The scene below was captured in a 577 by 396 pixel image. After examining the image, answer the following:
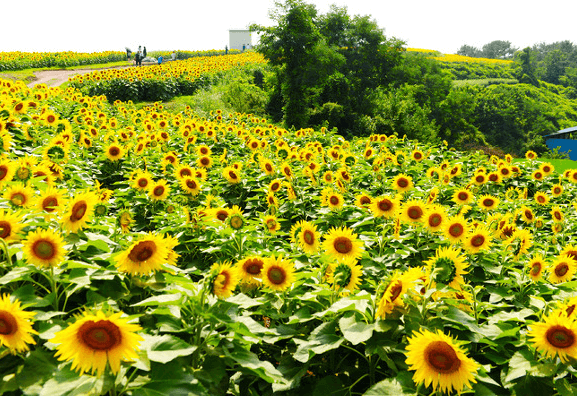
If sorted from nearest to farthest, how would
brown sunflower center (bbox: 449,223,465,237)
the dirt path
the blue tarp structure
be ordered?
brown sunflower center (bbox: 449,223,465,237), the dirt path, the blue tarp structure

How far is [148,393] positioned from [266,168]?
4.56m

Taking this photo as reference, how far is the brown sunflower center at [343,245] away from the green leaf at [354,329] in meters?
0.68

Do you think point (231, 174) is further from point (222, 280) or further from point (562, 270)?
point (562, 270)

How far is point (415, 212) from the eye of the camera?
3.51 meters

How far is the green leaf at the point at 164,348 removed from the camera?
4.74 feet

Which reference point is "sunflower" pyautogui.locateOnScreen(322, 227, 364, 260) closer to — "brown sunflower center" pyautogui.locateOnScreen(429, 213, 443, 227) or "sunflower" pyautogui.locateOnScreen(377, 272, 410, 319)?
"sunflower" pyautogui.locateOnScreen(377, 272, 410, 319)

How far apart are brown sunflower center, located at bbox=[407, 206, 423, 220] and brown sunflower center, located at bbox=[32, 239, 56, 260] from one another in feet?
9.02

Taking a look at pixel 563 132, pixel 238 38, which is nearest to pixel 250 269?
pixel 563 132

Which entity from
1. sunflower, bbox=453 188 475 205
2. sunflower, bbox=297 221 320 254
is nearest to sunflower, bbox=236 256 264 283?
sunflower, bbox=297 221 320 254

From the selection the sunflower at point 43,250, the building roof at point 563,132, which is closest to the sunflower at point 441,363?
the sunflower at point 43,250

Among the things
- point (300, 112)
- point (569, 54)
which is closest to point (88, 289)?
point (300, 112)

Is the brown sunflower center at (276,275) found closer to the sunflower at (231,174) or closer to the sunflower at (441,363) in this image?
the sunflower at (441,363)

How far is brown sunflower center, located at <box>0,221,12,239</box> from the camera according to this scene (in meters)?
1.94

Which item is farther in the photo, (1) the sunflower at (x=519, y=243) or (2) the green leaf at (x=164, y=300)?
(1) the sunflower at (x=519, y=243)
